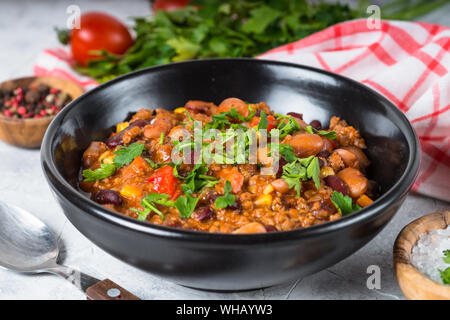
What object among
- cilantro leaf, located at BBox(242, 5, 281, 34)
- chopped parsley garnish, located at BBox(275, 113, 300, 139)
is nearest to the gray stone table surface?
chopped parsley garnish, located at BBox(275, 113, 300, 139)

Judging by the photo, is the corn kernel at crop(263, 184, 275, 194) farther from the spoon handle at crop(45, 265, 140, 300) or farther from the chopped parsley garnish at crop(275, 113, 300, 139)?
the spoon handle at crop(45, 265, 140, 300)

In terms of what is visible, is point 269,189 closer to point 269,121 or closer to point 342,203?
point 342,203

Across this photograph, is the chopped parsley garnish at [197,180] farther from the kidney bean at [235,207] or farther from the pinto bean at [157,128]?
the pinto bean at [157,128]

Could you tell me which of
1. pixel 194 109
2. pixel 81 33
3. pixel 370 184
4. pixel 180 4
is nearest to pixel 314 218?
pixel 370 184

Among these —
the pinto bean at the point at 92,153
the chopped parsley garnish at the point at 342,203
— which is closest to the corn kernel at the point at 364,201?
the chopped parsley garnish at the point at 342,203

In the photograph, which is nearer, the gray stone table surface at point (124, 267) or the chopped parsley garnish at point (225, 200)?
the chopped parsley garnish at point (225, 200)
